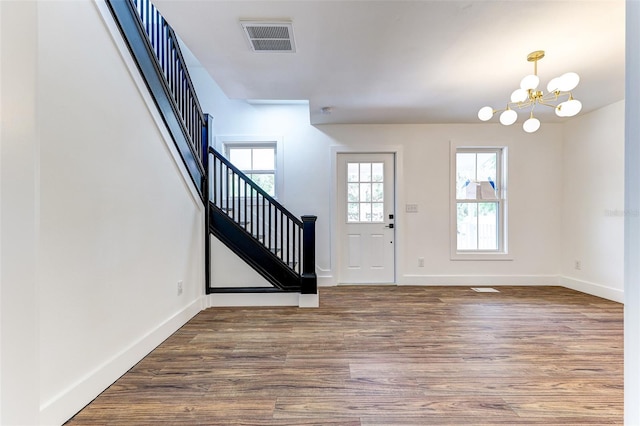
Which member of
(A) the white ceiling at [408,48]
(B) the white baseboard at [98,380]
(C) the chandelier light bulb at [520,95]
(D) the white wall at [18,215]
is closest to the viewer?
(D) the white wall at [18,215]

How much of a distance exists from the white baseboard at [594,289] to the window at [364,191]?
283cm

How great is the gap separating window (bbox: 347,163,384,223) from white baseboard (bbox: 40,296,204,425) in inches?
110

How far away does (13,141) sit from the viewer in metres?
0.69

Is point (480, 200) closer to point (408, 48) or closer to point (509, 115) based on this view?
point (509, 115)

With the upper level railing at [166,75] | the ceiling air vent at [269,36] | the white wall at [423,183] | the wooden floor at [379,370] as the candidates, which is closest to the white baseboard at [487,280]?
the white wall at [423,183]

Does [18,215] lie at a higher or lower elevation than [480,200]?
lower

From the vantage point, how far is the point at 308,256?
326 cm

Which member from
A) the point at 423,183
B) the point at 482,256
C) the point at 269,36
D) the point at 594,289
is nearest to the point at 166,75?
the point at 269,36

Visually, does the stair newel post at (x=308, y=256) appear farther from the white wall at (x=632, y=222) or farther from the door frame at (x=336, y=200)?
the white wall at (x=632, y=222)

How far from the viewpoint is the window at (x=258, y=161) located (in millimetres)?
4250

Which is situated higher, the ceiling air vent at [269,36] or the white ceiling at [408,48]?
the white ceiling at [408,48]

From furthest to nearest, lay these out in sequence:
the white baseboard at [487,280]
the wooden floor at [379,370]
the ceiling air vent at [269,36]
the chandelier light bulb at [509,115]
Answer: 1. the white baseboard at [487,280]
2. the chandelier light bulb at [509,115]
3. the ceiling air vent at [269,36]
4. the wooden floor at [379,370]

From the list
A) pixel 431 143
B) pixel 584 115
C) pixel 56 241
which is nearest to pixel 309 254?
pixel 56 241

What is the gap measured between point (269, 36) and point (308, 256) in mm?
2186
